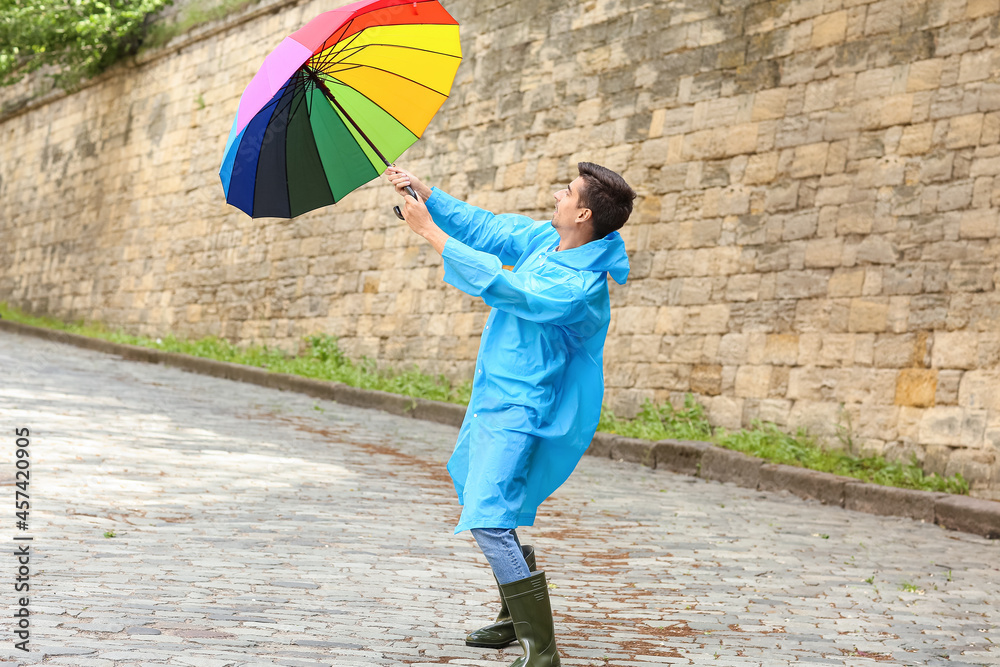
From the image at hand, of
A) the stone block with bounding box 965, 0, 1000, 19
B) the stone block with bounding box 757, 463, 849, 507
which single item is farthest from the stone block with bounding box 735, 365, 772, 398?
the stone block with bounding box 965, 0, 1000, 19

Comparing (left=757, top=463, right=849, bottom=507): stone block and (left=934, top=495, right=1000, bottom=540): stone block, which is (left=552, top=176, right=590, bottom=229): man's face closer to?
(left=934, top=495, right=1000, bottom=540): stone block

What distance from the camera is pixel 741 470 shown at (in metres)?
8.17

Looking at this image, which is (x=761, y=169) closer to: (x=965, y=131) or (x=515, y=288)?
(x=965, y=131)

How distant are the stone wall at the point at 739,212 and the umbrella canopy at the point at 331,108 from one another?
5.63 m

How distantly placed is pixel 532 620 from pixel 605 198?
1391 millimetres

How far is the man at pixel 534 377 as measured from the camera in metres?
3.02

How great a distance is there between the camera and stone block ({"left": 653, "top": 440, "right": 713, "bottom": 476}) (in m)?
8.52

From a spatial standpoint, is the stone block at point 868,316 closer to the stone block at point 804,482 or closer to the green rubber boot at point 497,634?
the stone block at point 804,482

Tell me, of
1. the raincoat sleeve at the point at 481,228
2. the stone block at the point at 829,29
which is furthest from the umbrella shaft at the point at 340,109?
the stone block at the point at 829,29

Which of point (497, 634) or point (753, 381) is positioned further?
point (753, 381)

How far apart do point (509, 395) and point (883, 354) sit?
5.92 metres

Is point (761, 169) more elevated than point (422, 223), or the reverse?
point (761, 169)

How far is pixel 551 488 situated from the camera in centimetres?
326

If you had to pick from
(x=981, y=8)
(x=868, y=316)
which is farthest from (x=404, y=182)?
(x=981, y=8)
